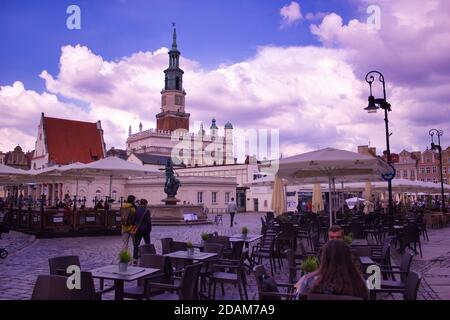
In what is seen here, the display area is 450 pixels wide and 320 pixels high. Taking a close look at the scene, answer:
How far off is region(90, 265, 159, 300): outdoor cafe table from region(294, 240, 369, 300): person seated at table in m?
2.47

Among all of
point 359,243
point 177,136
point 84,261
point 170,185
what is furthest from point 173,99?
point 359,243

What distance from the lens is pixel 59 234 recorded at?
18484 millimetres

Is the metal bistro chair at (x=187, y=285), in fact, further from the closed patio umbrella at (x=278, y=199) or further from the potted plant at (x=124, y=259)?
the closed patio umbrella at (x=278, y=199)

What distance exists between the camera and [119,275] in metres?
5.64

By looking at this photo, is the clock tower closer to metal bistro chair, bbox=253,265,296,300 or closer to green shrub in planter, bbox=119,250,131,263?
green shrub in planter, bbox=119,250,131,263

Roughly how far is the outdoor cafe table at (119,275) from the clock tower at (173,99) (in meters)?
91.9

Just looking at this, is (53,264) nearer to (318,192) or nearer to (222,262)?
(222,262)

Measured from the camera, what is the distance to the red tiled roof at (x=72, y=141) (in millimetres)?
72125

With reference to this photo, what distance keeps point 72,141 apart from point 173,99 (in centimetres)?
3008

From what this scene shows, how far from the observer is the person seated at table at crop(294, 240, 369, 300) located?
4.02 meters

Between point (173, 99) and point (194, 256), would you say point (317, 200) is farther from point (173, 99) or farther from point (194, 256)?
point (173, 99)
